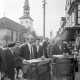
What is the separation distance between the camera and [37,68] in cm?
521

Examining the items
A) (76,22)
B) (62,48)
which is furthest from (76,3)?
(62,48)

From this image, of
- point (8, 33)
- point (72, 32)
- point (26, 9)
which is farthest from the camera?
point (26, 9)

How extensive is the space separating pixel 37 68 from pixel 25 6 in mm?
93748

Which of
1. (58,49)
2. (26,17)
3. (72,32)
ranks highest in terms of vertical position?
(26,17)

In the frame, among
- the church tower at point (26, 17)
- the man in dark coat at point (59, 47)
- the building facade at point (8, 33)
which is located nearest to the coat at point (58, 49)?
the man in dark coat at point (59, 47)

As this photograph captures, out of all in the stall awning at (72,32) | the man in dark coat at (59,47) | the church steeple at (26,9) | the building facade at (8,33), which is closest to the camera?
the man in dark coat at (59,47)

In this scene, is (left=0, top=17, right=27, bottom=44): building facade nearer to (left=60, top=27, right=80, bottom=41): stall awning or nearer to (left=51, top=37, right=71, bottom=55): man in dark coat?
(left=60, top=27, right=80, bottom=41): stall awning

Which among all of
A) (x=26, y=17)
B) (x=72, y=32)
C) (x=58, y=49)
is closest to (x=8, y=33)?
(x=26, y=17)

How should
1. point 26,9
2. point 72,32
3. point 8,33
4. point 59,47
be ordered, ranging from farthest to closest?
point 26,9
point 8,33
point 72,32
point 59,47

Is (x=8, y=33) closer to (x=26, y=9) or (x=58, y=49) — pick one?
(x=26, y=9)

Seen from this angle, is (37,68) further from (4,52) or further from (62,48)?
(62,48)

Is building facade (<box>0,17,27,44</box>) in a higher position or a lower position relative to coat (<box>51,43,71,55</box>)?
higher

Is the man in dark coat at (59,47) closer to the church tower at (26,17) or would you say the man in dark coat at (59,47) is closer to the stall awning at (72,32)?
the stall awning at (72,32)

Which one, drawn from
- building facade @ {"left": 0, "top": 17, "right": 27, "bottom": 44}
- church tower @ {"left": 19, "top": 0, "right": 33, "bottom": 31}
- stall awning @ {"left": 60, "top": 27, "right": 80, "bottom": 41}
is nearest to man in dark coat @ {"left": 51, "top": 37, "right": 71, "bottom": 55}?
stall awning @ {"left": 60, "top": 27, "right": 80, "bottom": 41}
